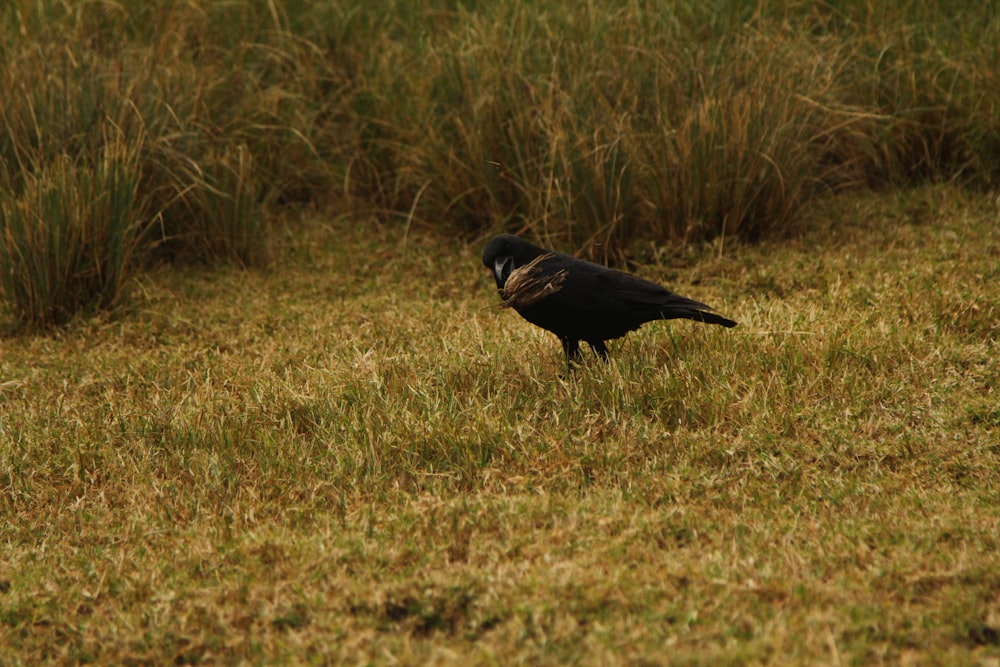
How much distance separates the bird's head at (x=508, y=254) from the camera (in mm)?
4887

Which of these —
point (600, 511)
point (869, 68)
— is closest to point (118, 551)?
point (600, 511)

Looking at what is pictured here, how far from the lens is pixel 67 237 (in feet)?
19.2

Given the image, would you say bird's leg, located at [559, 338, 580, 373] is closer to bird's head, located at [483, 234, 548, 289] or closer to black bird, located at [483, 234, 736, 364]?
black bird, located at [483, 234, 736, 364]

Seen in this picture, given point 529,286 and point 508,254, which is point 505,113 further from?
point 529,286

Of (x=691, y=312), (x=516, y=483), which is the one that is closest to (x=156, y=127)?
(x=691, y=312)

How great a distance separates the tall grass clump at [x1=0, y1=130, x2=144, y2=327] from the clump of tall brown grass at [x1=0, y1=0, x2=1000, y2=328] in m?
0.04

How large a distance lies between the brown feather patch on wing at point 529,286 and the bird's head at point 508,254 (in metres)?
0.29

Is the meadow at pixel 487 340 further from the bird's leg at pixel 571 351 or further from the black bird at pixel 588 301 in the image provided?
the black bird at pixel 588 301

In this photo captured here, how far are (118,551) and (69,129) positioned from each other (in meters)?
3.60

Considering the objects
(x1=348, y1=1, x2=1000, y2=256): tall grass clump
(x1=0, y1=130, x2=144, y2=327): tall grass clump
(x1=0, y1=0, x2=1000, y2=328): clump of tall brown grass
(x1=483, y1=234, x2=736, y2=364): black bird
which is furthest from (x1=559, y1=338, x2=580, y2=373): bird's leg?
(x1=0, y1=130, x2=144, y2=327): tall grass clump

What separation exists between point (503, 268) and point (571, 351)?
0.45 metres

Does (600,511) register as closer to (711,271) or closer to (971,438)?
(971,438)

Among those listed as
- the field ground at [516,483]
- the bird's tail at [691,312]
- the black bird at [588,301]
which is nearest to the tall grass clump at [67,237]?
the field ground at [516,483]

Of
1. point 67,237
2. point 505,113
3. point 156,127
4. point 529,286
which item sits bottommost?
point 67,237
